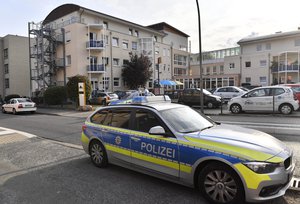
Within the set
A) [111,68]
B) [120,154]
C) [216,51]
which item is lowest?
[120,154]

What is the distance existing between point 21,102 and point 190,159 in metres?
20.4

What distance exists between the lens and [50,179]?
4793 mm

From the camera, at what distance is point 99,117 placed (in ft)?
18.6

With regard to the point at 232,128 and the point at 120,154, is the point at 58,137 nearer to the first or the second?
the point at 120,154

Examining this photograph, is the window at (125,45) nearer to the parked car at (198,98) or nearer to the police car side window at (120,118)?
the parked car at (198,98)

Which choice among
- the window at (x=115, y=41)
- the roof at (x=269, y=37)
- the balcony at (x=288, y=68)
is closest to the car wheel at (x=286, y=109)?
Answer: the window at (x=115, y=41)

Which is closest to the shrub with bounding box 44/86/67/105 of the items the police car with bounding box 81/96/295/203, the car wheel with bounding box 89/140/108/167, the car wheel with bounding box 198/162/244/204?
the car wheel with bounding box 89/140/108/167

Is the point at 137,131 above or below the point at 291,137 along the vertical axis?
above

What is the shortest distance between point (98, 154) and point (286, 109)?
11846 mm

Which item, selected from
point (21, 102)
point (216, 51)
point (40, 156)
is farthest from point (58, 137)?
point (216, 51)

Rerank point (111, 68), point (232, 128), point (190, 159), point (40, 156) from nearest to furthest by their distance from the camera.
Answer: point (190, 159), point (232, 128), point (40, 156), point (111, 68)

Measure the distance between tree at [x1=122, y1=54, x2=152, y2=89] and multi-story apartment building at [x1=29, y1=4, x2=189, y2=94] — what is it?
5.29 feet

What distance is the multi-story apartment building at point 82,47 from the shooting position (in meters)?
32.5

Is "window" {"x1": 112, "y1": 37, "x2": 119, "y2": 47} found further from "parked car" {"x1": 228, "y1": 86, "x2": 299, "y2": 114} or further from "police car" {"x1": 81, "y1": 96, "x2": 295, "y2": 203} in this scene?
"police car" {"x1": 81, "y1": 96, "x2": 295, "y2": 203}
